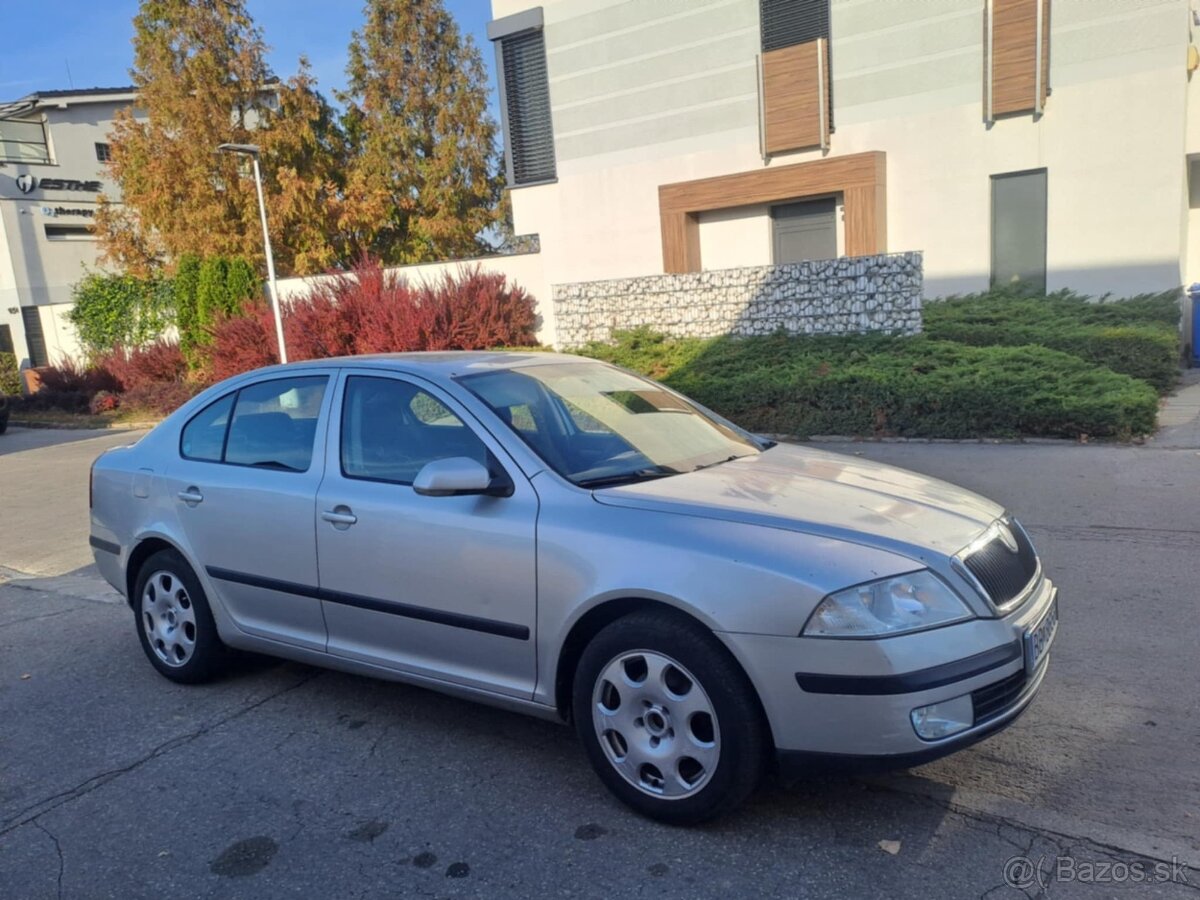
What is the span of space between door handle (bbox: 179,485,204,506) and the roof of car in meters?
0.69

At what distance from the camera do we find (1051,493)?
7.90m

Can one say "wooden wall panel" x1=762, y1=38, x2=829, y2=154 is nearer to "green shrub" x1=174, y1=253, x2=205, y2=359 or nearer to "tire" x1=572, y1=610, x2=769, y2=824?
"green shrub" x1=174, y1=253, x2=205, y2=359

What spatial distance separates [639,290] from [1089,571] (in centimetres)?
1074

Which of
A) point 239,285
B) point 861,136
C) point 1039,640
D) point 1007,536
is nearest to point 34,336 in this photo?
point 239,285

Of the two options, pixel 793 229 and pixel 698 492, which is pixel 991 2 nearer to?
pixel 793 229

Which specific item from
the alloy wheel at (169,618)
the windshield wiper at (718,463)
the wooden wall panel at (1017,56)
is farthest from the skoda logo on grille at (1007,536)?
the wooden wall panel at (1017,56)

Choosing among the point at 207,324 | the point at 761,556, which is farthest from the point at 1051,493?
the point at 207,324

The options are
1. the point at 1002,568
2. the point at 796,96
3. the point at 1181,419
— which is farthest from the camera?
the point at 796,96

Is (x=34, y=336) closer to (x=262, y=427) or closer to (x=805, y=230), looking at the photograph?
(x=805, y=230)

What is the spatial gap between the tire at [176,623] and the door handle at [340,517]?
3.56 feet

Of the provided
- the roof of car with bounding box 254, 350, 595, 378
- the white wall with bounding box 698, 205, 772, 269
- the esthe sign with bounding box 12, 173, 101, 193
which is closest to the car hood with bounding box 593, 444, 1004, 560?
the roof of car with bounding box 254, 350, 595, 378

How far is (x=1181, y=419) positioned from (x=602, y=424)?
29.5 feet

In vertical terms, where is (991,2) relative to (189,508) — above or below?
above

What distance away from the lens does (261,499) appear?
14.1ft
